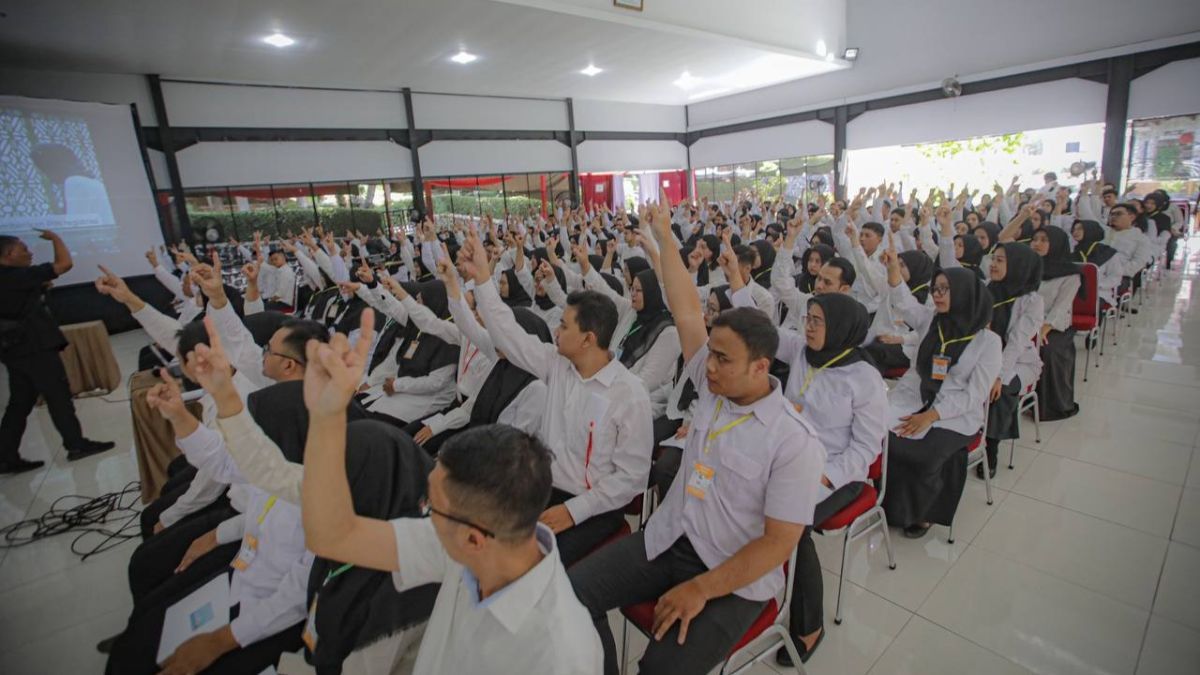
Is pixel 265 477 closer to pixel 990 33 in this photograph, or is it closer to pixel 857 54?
pixel 990 33

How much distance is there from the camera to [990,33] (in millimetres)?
10406

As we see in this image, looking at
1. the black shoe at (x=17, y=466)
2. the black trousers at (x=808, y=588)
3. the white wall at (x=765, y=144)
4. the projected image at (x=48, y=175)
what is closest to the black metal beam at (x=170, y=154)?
the projected image at (x=48, y=175)

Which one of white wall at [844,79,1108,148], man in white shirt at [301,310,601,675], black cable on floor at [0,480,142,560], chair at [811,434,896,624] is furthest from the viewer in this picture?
white wall at [844,79,1108,148]

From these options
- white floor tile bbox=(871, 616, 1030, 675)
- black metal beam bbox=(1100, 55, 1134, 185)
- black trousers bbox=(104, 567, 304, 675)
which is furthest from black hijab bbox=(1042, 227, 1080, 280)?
black metal beam bbox=(1100, 55, 1134, 185)

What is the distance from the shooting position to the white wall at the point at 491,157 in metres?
12.4

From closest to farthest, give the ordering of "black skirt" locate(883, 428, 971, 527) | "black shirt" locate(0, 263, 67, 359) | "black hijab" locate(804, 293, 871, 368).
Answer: "black hijab" locate(804, 293, 871, 368), "black skirt" locate(883, 428, 971, 527), "black shirt" locate(0, 263, 67, 359)

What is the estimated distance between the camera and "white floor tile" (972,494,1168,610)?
2258 mm

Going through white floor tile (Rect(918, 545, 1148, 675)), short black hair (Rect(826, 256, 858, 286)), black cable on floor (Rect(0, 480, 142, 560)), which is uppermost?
short black hair (Rect(826, 256, 858, 286))

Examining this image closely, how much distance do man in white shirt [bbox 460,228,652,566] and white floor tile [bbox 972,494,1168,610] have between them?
1882mm

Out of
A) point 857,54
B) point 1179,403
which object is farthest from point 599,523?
point 857,54

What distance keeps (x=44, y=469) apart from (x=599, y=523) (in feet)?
15.1

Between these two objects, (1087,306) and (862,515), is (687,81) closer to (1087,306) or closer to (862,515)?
(1087,306)

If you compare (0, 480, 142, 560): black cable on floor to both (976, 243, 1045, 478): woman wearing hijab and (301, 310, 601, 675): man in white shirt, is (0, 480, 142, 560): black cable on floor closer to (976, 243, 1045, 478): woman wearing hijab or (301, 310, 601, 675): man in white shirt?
(301, 310, 601, 675): man in white shirt

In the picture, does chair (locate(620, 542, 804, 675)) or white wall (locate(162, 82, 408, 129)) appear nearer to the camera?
chair (locate(620, 542, 804, 675))
